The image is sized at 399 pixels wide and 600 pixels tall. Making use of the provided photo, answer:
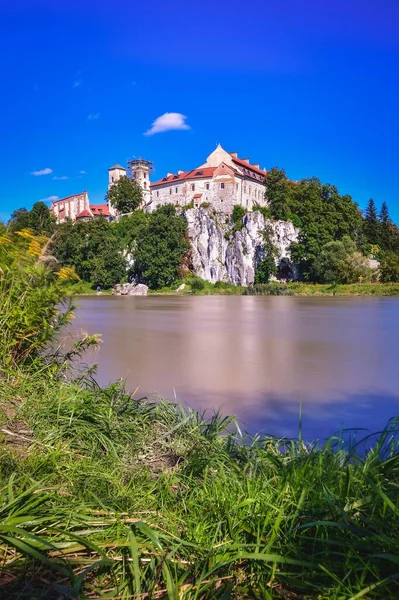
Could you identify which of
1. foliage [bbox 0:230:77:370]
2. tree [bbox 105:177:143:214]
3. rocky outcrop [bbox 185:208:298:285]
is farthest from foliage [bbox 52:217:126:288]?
foliage [bbox 0:230:77:370]

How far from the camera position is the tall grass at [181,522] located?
1210 mm

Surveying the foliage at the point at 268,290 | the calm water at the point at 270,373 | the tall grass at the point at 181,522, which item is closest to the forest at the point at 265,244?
the foliage at the point at 268,290

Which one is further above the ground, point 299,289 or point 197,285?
point 197,285

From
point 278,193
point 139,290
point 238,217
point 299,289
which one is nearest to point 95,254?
point 139,290

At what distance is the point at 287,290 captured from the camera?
142 feet

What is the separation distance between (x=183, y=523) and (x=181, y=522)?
2 cm

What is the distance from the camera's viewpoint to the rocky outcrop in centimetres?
5316

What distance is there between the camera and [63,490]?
174 cm

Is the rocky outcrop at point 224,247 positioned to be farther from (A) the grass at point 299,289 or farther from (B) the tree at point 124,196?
(B) the tree at point 124,196

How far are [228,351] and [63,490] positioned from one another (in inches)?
245

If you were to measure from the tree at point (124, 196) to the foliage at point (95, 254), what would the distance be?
1251 cm

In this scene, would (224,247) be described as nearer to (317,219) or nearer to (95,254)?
(317,219)

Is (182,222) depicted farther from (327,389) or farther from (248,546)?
(248,546)

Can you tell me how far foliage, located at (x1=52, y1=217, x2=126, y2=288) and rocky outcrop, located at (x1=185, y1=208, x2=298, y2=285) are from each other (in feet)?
32.5
